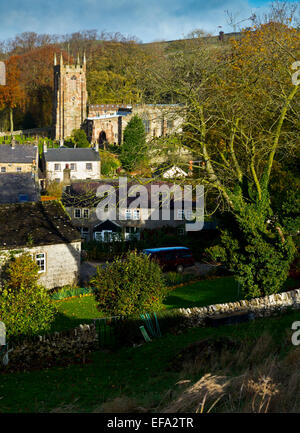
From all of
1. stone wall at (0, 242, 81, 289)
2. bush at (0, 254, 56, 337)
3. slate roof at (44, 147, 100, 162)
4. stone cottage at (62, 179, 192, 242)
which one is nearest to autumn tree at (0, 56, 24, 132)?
slate roof at (44, 147, 100, 162)

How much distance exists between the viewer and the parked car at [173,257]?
31219 mm

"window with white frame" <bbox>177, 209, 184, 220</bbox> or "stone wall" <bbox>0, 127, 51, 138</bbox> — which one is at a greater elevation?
"stone wall" <bbox>0, 127, 51, 138</bbox>

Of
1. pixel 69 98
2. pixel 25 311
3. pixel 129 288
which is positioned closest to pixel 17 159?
pixel 69 98

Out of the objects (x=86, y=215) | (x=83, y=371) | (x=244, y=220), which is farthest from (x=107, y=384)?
(x=86, y=215)

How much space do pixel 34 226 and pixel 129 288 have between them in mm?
12175

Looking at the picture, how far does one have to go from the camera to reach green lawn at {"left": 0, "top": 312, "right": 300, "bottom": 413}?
34.0ft

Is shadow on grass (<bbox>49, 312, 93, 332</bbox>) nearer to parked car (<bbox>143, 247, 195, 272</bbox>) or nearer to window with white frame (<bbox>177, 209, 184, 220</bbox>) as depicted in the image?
parked car (<bbox>143, 247, 195, 272</bbox>)

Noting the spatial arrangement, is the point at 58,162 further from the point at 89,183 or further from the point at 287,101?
the point at 287,101

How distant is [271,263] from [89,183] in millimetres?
27553

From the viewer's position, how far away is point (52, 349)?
15.5 meters

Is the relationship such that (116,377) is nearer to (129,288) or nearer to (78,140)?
(129,288)

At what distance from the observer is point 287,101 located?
747 inches

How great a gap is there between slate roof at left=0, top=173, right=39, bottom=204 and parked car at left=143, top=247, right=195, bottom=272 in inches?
485
